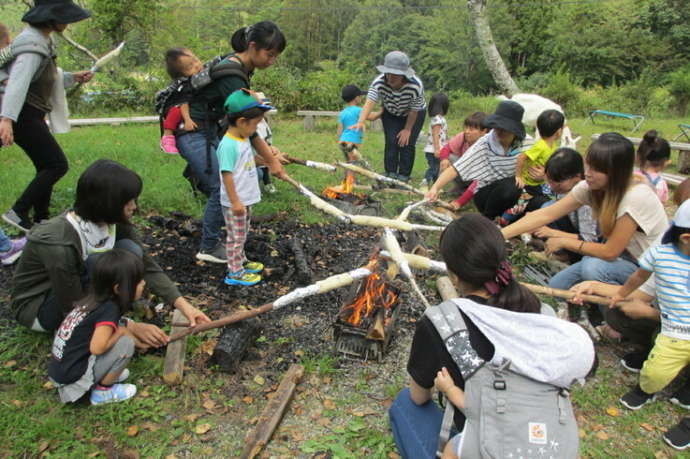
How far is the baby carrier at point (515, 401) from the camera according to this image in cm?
163

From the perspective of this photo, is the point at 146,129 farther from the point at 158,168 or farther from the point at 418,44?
the point at 418,44

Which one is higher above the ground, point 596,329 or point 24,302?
point 24,302

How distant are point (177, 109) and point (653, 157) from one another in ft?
17.3

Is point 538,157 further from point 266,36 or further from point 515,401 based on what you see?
point 515,401

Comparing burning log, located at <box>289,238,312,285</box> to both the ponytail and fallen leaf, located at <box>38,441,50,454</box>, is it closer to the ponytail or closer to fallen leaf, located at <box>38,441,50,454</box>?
the ponytail

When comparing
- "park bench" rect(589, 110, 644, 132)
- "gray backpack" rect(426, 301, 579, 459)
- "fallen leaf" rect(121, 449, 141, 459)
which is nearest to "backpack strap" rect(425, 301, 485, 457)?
"gray backpack" rect(426, 301, 579, 459)

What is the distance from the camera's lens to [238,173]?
383 cm

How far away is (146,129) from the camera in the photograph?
37.5 feet

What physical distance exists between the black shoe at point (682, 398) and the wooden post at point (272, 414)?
8.82 feet

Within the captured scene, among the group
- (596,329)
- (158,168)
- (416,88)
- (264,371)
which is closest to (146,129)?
(158,168)

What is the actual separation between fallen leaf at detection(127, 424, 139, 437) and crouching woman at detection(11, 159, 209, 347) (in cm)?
54

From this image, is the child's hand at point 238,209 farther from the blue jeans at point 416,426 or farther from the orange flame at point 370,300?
the blue jeans at point 416,426

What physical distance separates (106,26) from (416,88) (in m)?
14.0

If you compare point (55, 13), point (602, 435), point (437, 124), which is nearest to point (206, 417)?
point (602, 435)
